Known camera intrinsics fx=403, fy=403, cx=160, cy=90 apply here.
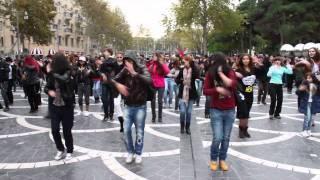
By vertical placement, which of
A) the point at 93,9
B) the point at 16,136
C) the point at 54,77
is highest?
the point at 93,9

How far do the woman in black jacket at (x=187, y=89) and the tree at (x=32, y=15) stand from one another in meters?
32.0

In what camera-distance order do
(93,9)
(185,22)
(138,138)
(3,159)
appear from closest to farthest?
(138,138) → (3,159) → (185,22) → (93,9)

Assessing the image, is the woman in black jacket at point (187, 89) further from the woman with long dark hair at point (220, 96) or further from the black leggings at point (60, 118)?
the black leggings at point (60, 118)

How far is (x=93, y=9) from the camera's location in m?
58.5

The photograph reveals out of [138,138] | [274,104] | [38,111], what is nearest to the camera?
[138,138]

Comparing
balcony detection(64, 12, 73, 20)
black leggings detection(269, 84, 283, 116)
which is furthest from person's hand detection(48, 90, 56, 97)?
balcony detection(64, 12, 73, 20)

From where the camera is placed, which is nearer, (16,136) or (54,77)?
(54,77)

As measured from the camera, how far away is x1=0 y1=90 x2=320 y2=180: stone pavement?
6.39 m

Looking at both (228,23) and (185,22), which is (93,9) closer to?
(185,22)

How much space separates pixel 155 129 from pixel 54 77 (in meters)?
3.70

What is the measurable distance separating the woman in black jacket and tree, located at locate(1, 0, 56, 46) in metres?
32.0

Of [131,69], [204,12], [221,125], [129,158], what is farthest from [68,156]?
[204,12]

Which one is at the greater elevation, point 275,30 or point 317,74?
point 275,30

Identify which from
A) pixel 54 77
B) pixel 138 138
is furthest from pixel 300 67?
pixel 54 77
